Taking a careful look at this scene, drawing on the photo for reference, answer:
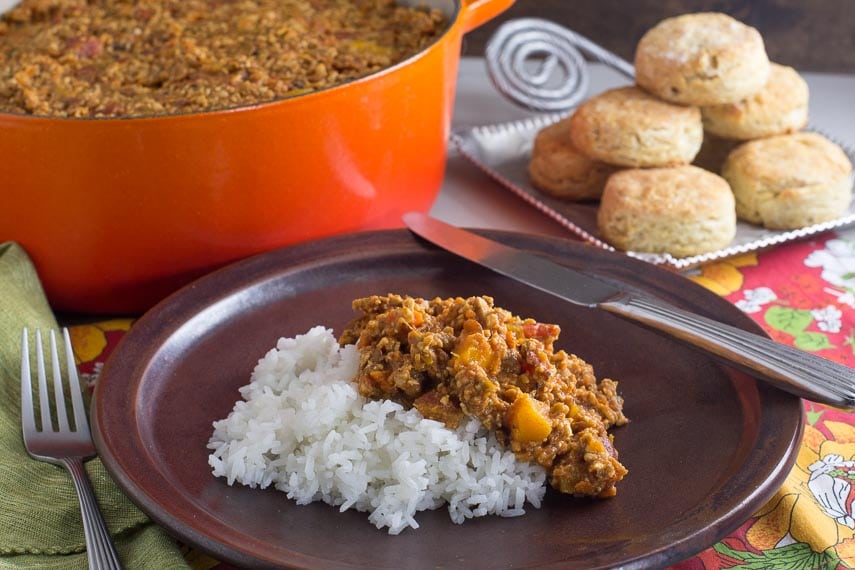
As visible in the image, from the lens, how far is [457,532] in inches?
54.1

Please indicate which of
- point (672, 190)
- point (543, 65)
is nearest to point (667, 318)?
point (672, 190)

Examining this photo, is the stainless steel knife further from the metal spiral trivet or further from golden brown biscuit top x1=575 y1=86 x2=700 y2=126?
the metal spiral trivet

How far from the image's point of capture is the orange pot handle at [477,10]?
2.21 meters

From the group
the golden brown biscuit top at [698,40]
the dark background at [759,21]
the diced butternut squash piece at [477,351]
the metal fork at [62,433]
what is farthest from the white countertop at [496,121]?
the metal fork at [62,433]

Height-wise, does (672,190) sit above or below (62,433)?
above

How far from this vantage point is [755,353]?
1.53 metres

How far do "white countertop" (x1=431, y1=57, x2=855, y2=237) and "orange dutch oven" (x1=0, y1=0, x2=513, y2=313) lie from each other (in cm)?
42

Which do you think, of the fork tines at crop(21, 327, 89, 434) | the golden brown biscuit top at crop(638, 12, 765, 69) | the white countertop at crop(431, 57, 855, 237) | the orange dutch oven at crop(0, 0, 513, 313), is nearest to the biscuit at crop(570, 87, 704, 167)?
the golden brown biscuit top at crop(638, 12, 765, 69)

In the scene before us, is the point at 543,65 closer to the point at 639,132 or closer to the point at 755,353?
the point at 639,132

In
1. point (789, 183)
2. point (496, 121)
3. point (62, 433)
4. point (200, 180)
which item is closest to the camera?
point (62, 433)

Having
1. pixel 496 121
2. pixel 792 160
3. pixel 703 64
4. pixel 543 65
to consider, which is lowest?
pixel 496 121

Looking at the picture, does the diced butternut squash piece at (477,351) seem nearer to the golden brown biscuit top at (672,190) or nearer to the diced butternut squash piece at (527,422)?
the diced butternut squash piece at (527,422)

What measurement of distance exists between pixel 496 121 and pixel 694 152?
2.76 feet

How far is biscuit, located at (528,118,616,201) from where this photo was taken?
2404 mm
